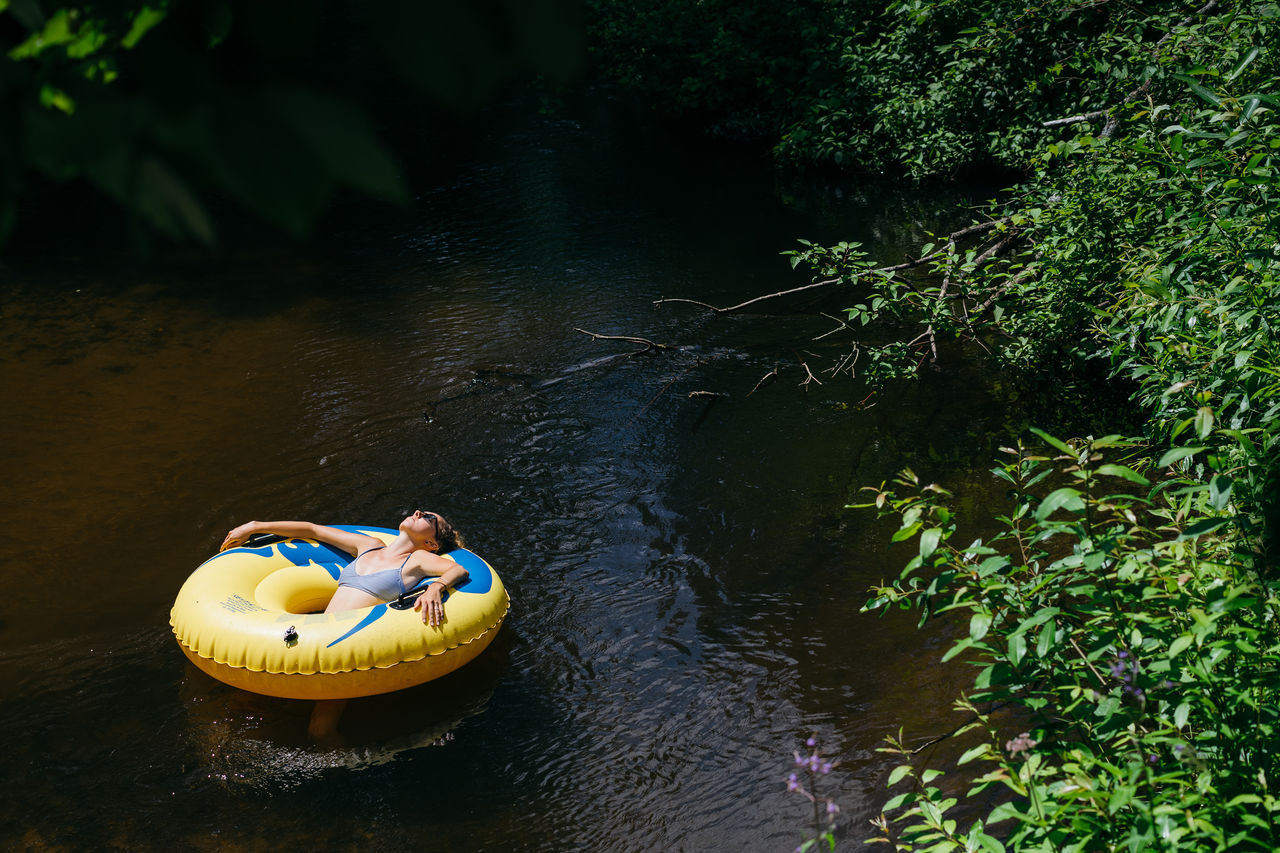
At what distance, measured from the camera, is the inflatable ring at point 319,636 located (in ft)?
14.9

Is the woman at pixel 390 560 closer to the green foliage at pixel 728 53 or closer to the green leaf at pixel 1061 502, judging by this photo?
the green leaf at pixel 1061 502

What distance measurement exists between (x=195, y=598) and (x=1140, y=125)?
5971 millimetres

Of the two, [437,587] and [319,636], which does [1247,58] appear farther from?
[319,636]

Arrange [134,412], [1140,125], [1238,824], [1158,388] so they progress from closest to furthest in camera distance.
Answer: [1238,824] < [1158,388] < [1140,125] < [134,412]

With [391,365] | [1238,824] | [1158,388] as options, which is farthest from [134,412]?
[1238,824]

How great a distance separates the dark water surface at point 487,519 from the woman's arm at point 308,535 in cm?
65

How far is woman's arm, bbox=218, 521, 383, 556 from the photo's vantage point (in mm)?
5316

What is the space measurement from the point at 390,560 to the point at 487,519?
1.20m

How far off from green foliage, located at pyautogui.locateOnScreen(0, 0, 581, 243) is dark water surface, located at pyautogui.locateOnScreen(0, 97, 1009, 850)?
3736 millimetres

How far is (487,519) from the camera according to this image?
6.25 m

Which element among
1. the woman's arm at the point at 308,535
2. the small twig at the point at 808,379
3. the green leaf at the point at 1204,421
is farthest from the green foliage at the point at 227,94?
the small twig at the point at 808,379

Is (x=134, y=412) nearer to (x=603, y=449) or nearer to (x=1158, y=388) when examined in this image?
(x=603, y=449)

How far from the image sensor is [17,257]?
10.7m

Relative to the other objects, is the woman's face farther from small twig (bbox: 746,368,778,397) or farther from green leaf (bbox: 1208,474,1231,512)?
green leaf (bbox: 1208,474,1231,512)
